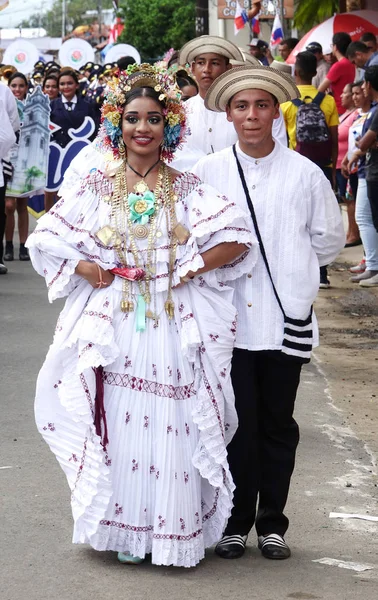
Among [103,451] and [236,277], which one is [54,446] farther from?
[236,277]

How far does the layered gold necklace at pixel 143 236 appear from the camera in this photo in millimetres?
4707

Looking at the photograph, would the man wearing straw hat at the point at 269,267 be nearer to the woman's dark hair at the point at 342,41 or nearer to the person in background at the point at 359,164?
the person in background at the point at 359,164

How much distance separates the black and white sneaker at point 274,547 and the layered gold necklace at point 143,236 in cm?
99

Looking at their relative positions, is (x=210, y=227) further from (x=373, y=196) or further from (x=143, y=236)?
(x=373, y=196)

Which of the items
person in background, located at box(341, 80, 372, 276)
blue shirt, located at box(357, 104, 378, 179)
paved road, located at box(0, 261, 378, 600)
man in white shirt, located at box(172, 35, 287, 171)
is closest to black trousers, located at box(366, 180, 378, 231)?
blue shirt, located at box(357, 104, 378, 179)

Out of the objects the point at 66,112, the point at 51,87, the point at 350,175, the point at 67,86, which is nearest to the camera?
the point at 350,175

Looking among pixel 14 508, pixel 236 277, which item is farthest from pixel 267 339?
pixel 14 508

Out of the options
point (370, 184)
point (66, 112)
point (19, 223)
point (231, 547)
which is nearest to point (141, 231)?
point (231, 547)

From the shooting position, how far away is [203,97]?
6867mm

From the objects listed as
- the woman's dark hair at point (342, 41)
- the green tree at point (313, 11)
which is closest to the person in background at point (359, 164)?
the woman's dark hair at point (342, 41)

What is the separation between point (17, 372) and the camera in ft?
27.3

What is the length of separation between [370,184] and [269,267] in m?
6.52

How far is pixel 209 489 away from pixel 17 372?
12.1ft

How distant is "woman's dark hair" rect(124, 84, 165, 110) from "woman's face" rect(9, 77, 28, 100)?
11.4 metres
